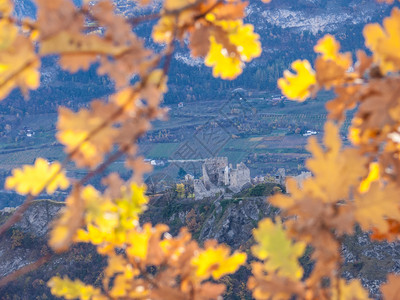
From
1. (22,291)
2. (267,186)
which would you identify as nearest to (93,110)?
(267,186)

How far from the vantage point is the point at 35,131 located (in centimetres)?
6016

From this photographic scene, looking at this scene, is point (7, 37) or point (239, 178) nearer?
point (7, 37)

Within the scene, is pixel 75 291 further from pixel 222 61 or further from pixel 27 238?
pixel 27 238

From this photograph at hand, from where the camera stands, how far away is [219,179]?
2181cm

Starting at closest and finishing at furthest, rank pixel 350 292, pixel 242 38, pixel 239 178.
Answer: pixel 350 292 → pixel 242 38 → pixel 239 178

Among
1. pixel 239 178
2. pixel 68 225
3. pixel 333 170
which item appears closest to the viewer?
pixel 68 225

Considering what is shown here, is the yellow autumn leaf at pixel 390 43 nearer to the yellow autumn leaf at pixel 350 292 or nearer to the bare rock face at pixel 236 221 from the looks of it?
the yellow autumn leaf at pixel 350 292

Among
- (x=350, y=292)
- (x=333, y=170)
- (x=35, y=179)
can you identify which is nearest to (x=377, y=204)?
(x=333, y=170)

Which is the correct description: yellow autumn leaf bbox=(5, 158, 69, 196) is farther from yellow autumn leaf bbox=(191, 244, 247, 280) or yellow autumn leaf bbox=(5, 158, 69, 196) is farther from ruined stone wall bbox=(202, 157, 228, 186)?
ruined stone wall bbox=(202, 157, 228, 186)

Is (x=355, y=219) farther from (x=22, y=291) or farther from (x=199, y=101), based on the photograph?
(x=199, y=101)

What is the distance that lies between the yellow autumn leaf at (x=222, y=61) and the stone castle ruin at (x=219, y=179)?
19.7m

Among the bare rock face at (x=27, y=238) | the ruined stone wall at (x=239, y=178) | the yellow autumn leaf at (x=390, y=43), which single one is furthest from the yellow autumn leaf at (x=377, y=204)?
the bare rock face at (x=27, y=238)

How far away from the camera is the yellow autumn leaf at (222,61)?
3.90 feet

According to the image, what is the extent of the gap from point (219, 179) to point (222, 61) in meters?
20.7
